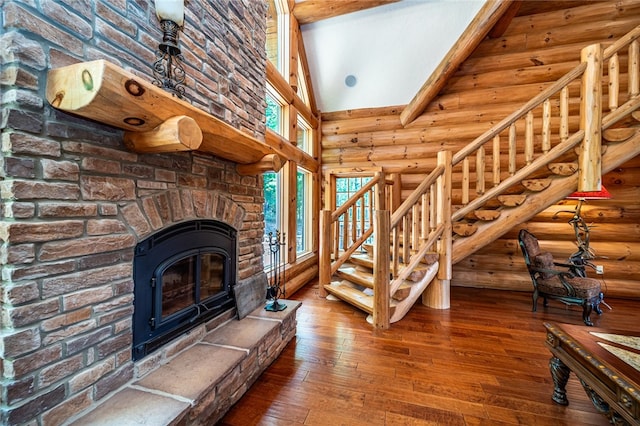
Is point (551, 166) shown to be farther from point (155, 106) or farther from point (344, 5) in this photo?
point (155, 106)

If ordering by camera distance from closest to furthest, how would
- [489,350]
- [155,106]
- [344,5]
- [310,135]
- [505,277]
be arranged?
[155,106] < [489,350] < [344,5] < [505,277] < [310,135]

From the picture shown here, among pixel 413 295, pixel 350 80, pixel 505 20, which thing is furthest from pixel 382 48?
pixel 413 295

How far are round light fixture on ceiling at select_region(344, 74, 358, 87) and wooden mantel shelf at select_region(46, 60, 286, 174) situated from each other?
397cm

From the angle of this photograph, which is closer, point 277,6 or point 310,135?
point 277,6

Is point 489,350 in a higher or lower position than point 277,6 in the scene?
lower

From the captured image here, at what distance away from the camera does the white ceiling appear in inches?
163

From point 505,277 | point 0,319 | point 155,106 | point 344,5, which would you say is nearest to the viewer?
point 0,319

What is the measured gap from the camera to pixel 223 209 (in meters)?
2.14

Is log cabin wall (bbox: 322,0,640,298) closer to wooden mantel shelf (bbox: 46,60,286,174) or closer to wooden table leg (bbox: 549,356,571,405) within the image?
wooden table leg (bbox: 549,356,571,405)

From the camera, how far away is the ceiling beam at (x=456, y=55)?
378 centimetres

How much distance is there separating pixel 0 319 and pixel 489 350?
3202 millimetres

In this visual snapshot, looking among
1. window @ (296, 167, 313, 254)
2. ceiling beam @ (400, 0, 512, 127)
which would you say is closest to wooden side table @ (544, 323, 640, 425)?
window @ (296, 167, 313, 254)

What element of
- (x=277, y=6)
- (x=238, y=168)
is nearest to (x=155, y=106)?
(x=238, y=168)

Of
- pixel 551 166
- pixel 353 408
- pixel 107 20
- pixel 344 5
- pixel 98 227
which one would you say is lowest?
pixel 353 408
